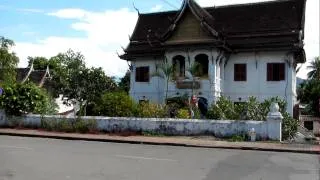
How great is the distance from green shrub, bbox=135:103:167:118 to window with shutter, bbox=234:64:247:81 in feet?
30.1

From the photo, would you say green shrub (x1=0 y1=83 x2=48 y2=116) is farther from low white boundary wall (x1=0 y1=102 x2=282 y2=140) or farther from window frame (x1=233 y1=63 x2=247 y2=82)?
window frame (x1=233 y1=63 x2=247 y2=82)

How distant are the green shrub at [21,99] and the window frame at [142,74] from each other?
9.45 m

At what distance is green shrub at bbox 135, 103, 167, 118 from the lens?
26.1 m

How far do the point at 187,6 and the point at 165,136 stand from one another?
38.7ft

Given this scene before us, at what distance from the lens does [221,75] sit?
111 ft

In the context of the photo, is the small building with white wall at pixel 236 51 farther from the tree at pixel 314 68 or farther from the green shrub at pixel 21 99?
the tree at pixel 314 68

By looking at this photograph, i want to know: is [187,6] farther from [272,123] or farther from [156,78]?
[272,123]

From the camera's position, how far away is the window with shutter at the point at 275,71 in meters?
32.6

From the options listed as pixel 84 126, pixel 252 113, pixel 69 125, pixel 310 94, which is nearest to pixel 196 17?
pixel 252 113

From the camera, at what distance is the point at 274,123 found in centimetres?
2238

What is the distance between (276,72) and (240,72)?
98.8 inches

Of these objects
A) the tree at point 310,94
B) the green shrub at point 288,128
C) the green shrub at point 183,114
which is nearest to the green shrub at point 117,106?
the green shrub at point 183,114

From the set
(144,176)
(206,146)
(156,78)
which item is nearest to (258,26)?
(156,78)

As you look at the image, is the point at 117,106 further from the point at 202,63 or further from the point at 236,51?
the point at 236,51
